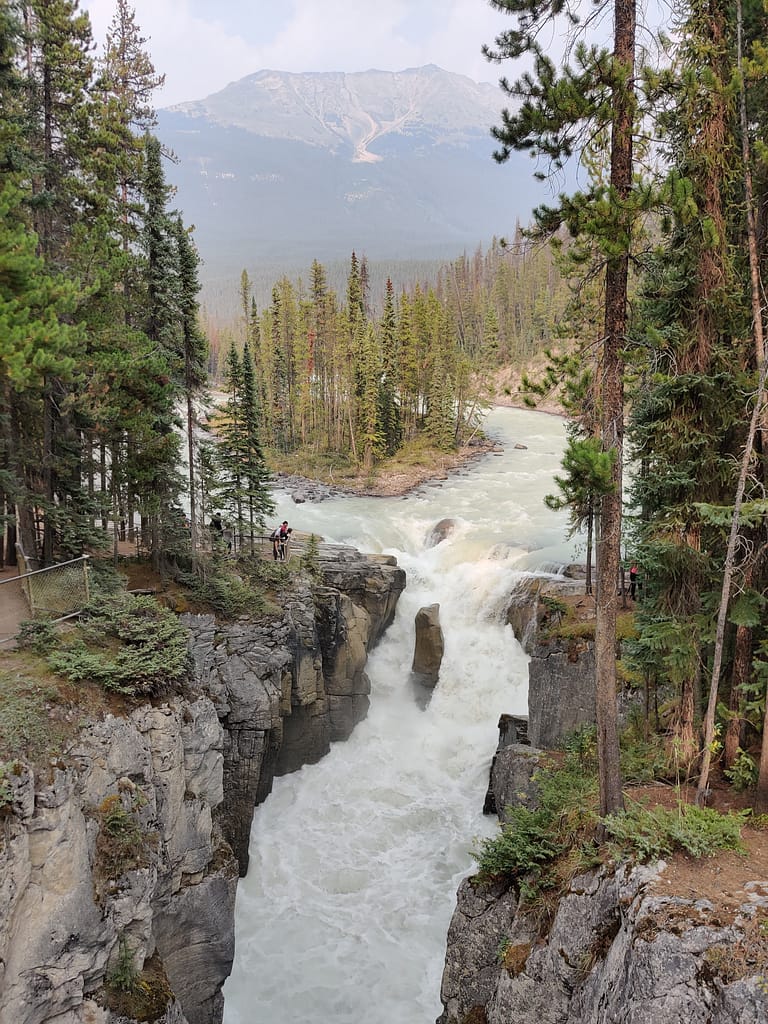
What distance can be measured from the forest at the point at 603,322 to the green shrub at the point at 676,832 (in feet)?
2.36

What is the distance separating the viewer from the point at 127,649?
13.9 meters

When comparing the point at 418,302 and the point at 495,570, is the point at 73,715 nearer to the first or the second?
the point at 495,570

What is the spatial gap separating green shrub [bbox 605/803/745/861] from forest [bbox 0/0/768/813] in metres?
0.72

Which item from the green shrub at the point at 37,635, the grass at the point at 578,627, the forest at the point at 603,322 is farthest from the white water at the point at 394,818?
the green shrub at the point at 37,635

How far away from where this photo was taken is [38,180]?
15.3m

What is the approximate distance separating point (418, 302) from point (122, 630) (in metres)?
53.2

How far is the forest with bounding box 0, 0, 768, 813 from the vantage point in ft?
27.1

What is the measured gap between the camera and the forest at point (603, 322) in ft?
27.1

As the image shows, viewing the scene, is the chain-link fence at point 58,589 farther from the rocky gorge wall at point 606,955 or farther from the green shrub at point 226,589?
the rocky gorge wall at point 606,955

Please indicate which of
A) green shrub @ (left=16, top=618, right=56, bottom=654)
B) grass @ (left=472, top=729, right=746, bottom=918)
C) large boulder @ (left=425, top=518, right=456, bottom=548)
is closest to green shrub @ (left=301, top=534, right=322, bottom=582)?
large boulder @ (left=425, top=518, right=456, bottom=548)

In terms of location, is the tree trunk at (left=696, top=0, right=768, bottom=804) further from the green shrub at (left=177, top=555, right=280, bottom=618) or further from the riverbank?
the riverbank

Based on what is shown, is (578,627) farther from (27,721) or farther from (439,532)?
(439,532)

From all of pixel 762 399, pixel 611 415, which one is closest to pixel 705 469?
pixel 762 399

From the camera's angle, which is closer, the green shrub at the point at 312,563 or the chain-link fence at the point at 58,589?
the chain-link fence at the point at 58,589
